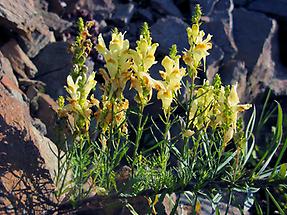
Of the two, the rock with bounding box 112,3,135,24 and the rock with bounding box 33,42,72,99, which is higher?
the rock with bounding box 112,3,135,24

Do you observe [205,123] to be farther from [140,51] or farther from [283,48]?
[283,48]

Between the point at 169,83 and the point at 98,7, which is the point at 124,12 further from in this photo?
the point at 169,83

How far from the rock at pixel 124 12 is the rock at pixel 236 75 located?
2.55 ft

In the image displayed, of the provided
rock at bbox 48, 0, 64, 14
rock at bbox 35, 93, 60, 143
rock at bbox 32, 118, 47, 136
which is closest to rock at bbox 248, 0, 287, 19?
rock at bbox 48, 0, 64, 14

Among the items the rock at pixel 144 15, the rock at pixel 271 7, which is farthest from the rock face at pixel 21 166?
the rock at pixel 271 7

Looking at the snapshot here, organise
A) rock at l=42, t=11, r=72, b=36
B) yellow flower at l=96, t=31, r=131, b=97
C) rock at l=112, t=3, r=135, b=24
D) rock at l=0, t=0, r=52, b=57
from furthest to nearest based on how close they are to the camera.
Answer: rock at l=112, t=3, r=135, b=24
rock at l=42, t=11, r=72, b=36
rock at l=0, t=0, r=52, b=57
yellow flower at l=96, t=31, r=131, b=97

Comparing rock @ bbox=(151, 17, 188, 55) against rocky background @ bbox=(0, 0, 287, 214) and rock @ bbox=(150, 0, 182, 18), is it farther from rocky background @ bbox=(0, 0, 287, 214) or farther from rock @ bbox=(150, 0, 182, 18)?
rock @ bbox=(150, 0, 182, 18)

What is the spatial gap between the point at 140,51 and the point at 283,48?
334cm

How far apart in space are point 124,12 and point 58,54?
0.95m

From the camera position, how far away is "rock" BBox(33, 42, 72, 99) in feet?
12.9

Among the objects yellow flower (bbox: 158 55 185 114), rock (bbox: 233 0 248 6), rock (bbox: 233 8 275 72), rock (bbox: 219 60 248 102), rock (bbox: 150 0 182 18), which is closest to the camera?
yellow flower (bbox: 158 55 185 114)

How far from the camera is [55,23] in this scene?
171 inches

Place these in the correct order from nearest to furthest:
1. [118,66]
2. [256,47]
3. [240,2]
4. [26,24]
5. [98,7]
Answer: [118,66], [26,24], [98,7], [256,47], [240,2]

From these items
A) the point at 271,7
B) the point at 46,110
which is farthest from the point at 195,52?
the point at 271,7
